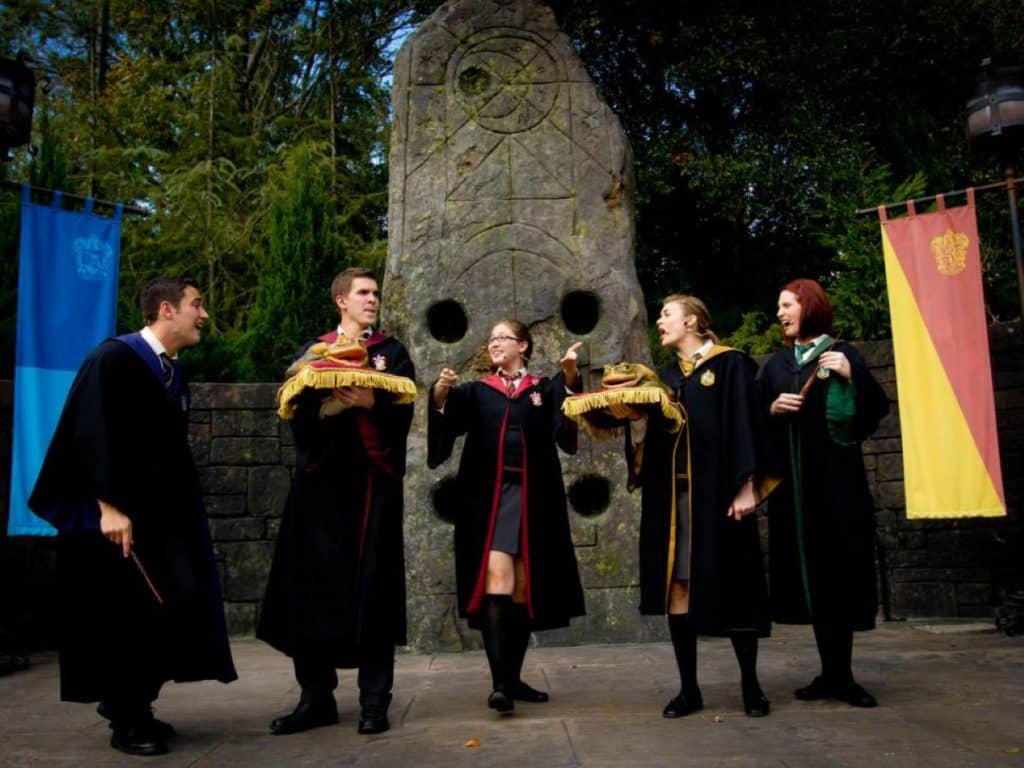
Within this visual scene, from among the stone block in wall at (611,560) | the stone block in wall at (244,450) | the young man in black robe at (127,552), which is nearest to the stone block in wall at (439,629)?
the stone block in wall at (611,560)

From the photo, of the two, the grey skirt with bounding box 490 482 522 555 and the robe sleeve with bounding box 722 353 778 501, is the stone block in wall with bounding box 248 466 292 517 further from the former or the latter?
the robe sleeve with bounding box 722 353 778 501

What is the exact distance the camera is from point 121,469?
3787mm

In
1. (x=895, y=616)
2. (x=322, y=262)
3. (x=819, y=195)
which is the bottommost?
(x=895, y=616)

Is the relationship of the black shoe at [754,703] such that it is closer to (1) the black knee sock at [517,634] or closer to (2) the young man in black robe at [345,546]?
(1) the black knee sock at [517,634]

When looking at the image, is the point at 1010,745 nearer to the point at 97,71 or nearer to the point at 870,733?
the point at 870,733

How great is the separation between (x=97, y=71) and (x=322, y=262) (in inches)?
350

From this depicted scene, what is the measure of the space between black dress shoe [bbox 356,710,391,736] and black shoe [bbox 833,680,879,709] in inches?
74.2

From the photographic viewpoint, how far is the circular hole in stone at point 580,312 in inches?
265

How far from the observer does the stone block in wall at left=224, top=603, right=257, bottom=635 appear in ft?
24.4

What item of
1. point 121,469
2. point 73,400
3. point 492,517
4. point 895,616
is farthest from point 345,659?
point 895,616

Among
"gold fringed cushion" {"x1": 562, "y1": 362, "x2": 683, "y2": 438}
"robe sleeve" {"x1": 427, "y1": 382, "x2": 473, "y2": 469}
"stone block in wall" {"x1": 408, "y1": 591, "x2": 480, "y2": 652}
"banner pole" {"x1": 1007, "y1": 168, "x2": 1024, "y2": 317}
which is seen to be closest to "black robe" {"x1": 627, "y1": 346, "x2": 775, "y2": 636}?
"gold fringed cushion" {"x1": 562, "y1": 362, "x2": 683, "y2": 438}

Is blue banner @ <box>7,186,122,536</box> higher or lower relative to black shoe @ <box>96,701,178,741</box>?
higher

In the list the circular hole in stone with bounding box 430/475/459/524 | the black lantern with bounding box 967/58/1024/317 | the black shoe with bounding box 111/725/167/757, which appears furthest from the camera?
the circular hole in stone with bounding box 430/475/459/524

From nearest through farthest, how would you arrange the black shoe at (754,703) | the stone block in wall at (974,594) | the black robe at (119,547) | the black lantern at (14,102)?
the black robe at (119,547) → the black shoe at (754,703) → the black lantern at (14,102) → the stone block in wall at (974,594)
